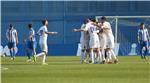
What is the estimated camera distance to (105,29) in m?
29.2

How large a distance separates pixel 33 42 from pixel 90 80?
1650 cm

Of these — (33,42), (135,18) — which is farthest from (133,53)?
(33,42)

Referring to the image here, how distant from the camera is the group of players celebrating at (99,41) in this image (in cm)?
2932

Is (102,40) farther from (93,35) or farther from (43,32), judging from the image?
(43,32)

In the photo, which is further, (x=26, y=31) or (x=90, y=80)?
(x=26, y=31)

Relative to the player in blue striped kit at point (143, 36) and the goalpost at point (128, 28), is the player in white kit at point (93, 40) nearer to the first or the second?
the player in blue striped kit at point (143, 36)

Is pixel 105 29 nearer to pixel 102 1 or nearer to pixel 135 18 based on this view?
pixel 135 18

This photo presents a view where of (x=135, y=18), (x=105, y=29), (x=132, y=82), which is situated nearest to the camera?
(x=132, y=82)

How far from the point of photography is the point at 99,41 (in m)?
30.3

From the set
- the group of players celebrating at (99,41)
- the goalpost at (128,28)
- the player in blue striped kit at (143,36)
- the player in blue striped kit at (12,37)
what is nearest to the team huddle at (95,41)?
the group of players celebrating at (99,41)

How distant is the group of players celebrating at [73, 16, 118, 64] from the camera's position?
96.2ft

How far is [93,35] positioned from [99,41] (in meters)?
0.63

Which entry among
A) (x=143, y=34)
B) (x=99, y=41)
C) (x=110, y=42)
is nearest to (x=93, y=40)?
(x=99, y=41)

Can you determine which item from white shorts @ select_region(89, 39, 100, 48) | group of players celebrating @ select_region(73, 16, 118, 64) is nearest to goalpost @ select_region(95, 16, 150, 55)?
group of players celebrating @ select_region(73, 16, 118, 64)
